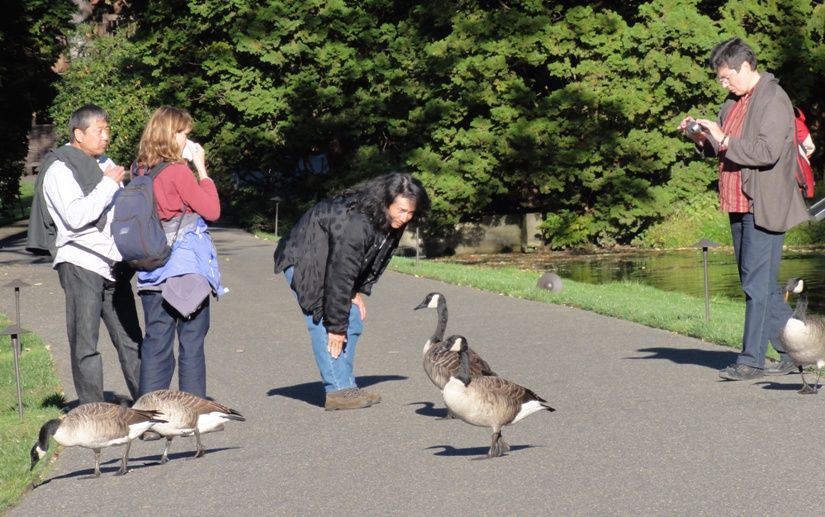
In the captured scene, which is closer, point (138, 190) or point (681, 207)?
point (138, 190)

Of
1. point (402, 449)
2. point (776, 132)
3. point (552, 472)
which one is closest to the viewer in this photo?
point (552, 472)

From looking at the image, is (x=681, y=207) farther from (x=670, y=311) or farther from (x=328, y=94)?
(x=670, y=311)

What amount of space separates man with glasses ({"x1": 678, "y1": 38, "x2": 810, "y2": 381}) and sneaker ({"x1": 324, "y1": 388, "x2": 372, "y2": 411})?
108 inches

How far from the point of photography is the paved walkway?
6.38 meters

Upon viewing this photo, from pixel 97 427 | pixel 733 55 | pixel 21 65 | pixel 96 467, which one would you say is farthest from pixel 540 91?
pixel 97 427

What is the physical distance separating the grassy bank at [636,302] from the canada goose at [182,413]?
5.19m

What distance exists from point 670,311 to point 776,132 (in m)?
5.24

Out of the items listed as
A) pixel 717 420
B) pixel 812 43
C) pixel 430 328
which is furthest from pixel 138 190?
pixel 812 43

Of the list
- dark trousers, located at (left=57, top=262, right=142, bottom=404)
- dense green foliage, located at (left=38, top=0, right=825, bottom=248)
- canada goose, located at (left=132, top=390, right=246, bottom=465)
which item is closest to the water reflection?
dense green foliage, located at (left=38, top=0, right=825, bottom=248)

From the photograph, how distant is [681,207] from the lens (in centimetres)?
2984

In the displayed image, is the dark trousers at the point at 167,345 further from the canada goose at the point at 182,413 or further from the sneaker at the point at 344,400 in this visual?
the sneaker at the point at 344,400

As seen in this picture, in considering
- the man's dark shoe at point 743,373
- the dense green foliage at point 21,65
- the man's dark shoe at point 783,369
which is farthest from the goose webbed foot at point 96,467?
the dense green foliage at point 21,65

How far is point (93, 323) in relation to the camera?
27.7 ft

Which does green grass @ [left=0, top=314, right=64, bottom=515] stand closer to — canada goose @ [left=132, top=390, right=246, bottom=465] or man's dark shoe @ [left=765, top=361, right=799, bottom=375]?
canada goose @ [left=132, top=390, right=246, bottom=465]
